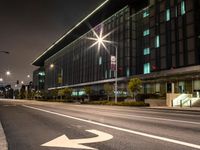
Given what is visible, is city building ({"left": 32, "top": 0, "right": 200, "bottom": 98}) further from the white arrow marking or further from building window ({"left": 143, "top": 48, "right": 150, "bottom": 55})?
the white arrow marking

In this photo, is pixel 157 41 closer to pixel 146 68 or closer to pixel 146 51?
pixel 146 51

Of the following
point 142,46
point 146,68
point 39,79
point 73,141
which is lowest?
point 73,141

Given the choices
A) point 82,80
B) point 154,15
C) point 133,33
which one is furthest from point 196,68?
point 82,80

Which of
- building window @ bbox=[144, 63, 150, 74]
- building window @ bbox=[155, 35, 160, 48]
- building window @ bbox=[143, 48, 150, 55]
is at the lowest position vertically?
building window @ bbox=[144, 63, 150, 74]

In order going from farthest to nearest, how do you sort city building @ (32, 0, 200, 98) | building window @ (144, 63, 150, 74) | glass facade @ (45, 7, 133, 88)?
glass facade @ (45, 7, 133, 88), building window @ (144, 63, 150, 74), city building @ (32, 0, 200, 98)

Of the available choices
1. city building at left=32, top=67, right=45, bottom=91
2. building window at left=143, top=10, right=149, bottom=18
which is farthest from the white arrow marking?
city building at left=32, top=67, right=45, bottom=91

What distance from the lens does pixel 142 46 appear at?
68.3 metres

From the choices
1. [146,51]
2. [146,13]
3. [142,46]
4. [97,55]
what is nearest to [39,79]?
[97,55]

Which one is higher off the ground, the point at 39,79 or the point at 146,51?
the point at 146,51

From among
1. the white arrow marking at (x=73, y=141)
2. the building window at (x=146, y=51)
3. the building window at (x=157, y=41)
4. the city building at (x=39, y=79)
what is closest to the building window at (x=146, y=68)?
the building window at (x=146, y=51)

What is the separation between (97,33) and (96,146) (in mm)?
81938

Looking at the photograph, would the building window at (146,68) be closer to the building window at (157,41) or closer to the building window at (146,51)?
the building window at (146,51)

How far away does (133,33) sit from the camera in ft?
237

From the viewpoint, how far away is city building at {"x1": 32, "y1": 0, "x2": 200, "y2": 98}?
52.0m
